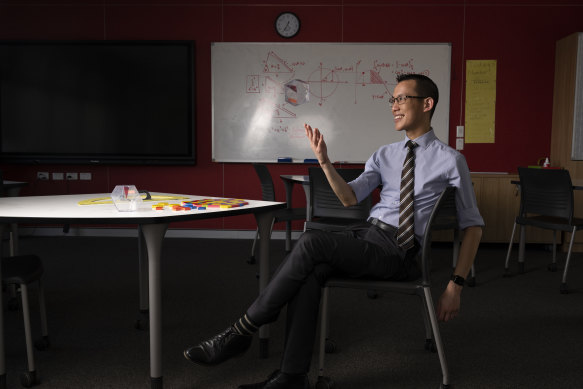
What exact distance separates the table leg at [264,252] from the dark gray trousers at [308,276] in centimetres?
38

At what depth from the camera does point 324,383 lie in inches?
67.6

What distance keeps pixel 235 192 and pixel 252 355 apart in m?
3.12

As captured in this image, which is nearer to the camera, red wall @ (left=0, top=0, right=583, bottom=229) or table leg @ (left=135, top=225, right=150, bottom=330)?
table leg @ (left=135, top=225, right=150, bottom=330)

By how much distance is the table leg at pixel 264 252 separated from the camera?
1989 mm

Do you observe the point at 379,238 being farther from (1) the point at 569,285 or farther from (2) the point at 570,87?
(2) the point at 570,87

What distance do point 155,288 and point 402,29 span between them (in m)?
4.11

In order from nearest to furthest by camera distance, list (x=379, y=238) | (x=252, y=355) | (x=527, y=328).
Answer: (x=379, y=238), (x=252, y=355), (x=527, y=328)

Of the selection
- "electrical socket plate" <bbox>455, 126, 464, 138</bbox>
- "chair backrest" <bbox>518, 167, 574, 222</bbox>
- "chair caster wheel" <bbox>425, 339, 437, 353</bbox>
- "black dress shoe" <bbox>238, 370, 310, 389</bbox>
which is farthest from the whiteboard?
"black dress shoe" <bbox>238, 370, 310, 389</bbox>

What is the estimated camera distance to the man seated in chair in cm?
158

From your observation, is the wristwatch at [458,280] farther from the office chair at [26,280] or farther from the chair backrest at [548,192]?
the chair backrest at [548,192]

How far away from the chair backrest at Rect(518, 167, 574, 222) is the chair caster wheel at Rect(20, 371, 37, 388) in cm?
327

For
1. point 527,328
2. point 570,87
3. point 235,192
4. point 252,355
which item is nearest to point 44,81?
point 235,192

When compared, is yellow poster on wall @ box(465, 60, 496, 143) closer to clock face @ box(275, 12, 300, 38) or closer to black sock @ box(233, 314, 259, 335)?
clock face @ box(275, 12, 300, 38)

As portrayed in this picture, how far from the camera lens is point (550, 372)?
6.29ft
